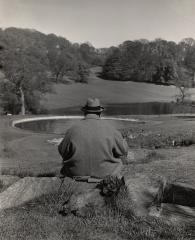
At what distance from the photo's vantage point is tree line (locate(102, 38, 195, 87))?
398ft

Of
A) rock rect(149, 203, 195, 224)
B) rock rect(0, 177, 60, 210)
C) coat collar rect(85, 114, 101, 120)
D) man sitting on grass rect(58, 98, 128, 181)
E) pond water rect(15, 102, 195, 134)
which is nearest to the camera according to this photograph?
rock rect(149, 203, 195, 224)

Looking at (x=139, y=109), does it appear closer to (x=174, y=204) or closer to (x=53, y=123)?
(x=53, y=123)

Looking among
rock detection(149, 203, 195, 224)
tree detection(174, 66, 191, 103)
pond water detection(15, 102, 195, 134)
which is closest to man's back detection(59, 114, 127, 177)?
rock detection(149, 203, 195, 224)

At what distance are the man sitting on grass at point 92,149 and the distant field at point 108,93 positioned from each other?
8067 cm

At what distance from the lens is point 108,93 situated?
107 meters

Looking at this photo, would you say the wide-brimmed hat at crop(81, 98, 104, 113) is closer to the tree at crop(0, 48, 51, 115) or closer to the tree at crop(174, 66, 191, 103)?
the tree at crop(0, 48, 51, 115)

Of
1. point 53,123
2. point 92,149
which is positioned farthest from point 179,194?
point 53,123

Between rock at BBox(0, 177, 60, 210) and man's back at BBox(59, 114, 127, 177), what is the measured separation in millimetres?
595

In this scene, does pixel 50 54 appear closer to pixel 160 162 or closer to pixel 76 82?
pixel 76 82

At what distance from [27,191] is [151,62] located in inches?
4824

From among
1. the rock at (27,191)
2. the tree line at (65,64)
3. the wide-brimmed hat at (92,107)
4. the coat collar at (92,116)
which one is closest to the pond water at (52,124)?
the tree line at (65,64)

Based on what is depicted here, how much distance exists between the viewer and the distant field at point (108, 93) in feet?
312

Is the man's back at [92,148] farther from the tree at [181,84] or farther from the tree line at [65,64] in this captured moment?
the tree at [181,84]

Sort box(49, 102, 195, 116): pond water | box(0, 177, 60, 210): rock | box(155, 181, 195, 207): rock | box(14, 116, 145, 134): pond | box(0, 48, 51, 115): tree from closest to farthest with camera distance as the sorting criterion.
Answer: box(0, 177, 60, 210): rock → box(155, 181, 195, 207): rock → box(14, 116, 145, 134): pond → box(0, 48, 51, 115): tree → box(49, 102, 195, 116): pond water
